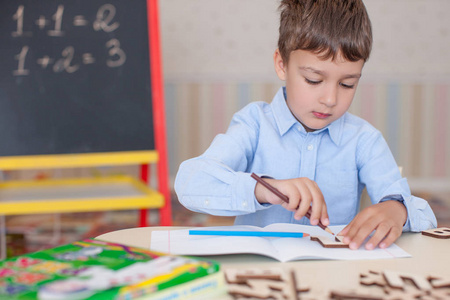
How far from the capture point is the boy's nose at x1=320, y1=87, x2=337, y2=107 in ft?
3.22

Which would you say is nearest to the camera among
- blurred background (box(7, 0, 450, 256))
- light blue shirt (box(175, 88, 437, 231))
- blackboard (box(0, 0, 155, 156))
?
light blue shirt (box(175, 88, 437, 231))

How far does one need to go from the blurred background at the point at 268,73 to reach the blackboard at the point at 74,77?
1616 mm

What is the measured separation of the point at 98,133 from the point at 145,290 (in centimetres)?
165

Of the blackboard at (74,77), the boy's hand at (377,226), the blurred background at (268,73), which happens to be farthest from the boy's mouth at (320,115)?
the blurred background at (268,73)

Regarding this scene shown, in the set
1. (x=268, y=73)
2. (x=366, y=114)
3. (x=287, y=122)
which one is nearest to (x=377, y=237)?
(x=287, y=122)

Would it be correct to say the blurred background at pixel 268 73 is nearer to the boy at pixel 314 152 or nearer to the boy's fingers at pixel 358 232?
the boy at pixel 314 152

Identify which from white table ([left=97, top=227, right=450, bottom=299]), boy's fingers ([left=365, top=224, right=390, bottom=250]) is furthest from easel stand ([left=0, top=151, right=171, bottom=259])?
boy's fingers ([left=365, top=224, right=390, bottom=250])

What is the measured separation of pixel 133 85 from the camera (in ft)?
6.79

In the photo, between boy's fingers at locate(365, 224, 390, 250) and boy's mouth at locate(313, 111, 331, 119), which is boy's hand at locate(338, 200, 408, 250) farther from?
boy's mouth at locate(313, 111, 331, 119)

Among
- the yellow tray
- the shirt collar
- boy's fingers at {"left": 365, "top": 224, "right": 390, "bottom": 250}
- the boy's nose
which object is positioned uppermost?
the boy's nose

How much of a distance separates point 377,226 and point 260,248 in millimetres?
224

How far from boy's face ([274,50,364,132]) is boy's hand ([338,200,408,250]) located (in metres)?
0.22

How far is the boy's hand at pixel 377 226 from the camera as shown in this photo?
756 mm

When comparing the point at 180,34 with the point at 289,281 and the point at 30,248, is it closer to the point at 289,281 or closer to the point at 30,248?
the point at 30,248
